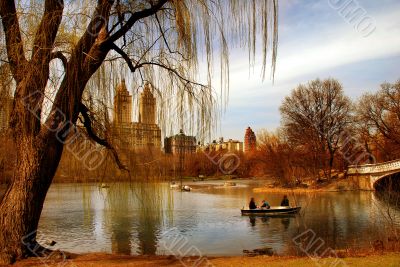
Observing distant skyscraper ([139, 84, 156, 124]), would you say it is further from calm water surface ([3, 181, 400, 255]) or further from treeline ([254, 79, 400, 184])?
treeline ([254, 79, 400, 184])

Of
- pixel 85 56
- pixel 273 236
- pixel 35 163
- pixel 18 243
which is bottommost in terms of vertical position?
pixel 273 236

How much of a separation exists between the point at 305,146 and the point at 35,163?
52.2m

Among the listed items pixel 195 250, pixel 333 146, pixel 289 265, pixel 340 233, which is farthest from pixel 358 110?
pixel 289 265

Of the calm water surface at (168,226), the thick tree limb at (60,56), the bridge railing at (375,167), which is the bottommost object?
the calm water surface at (168,226)

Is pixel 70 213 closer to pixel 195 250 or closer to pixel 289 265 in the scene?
pixel 195 250

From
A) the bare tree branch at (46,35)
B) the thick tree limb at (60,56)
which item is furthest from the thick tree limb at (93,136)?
the bare tree branch at (46,35)

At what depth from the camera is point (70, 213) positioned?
27.8 m

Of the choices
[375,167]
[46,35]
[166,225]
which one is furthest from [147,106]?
[375,167]

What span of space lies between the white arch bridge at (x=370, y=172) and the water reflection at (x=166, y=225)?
17006 millimetres

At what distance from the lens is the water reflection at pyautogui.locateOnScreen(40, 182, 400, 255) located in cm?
1001

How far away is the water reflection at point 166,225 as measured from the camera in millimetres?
10008

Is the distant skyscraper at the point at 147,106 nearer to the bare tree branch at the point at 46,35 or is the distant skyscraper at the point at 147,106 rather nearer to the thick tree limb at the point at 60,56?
the thick tree limb at the point at 60,56

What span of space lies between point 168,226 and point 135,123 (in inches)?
545

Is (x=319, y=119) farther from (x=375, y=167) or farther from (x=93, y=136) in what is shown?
(x=93, y=136)
